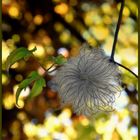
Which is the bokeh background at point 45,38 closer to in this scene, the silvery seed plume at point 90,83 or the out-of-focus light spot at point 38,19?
the out-of-focus light spot at point 38,19

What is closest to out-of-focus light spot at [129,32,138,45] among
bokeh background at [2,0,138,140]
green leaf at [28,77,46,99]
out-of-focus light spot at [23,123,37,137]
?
bokeh background at [2,0,138,140]

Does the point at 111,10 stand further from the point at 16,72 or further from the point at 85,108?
the point at 85,108

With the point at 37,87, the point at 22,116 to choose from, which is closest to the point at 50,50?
the point at 22,116

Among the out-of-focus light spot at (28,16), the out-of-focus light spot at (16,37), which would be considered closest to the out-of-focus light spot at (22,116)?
the out-of-focus light spot at (16,37)

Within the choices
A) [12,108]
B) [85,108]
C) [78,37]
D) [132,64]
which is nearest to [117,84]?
[85,108]

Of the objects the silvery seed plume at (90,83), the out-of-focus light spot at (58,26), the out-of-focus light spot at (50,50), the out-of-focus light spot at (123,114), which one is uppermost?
the out-of-focus light spot at (58,26)

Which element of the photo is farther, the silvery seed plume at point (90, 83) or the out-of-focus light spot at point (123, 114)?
the out-of-focus light spot at point (123, 114)

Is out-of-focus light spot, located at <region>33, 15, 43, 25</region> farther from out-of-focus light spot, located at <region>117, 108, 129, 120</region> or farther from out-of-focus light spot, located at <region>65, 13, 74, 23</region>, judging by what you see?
out-of-focus light spot, located at <region>117, 108, 129, 120</region>
